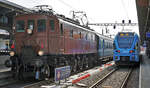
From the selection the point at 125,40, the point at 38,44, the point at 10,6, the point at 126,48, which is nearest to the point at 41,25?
the point at 38,44

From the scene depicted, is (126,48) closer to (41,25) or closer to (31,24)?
(41,25)

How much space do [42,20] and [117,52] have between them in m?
9.18

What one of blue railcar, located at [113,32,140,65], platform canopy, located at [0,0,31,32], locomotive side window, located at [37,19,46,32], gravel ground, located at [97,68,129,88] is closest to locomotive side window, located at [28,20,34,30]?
locomotive side window, located at [37,19,46,32]

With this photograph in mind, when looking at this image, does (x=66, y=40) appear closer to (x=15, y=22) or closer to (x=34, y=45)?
(x=34, y=45)

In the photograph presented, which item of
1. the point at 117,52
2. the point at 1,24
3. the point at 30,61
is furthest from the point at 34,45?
the point at 117,52

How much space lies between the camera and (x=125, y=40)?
18.9 m

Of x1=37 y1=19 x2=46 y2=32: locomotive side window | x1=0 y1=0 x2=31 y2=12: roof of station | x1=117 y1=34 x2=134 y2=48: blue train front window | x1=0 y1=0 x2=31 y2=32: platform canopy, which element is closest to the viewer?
x1=37 y1=19 x2=46 y2=32: locomotive side window

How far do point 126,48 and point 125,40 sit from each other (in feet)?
2.75

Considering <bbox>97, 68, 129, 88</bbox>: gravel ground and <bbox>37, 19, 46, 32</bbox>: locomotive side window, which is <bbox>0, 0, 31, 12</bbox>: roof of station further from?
<bbox>97, 68, 129, 88</bbox>: gravel ground

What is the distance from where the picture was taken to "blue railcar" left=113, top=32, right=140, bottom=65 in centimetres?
1819

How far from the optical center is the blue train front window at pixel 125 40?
61.3 ft

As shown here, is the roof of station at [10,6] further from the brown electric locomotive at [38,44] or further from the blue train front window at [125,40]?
the blue train front window at [125,40]

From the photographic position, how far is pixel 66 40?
13.1m

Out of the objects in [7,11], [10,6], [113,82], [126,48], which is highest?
[10,6]
